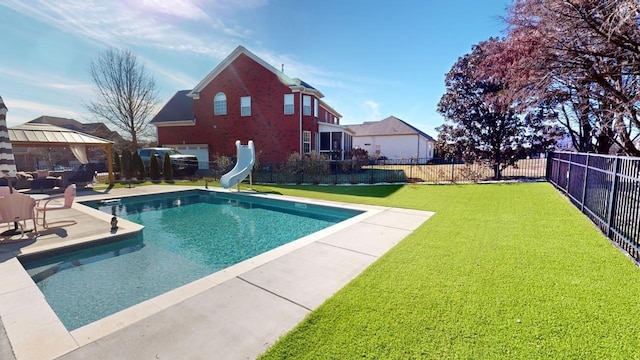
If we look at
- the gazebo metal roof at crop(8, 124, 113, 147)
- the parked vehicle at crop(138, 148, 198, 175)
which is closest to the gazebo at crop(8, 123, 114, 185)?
the gazebo metal roof at crop(8, 124, 113, 147)

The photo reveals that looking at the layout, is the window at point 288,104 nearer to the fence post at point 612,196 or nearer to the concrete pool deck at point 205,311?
the concrete pool deck at point 205,311

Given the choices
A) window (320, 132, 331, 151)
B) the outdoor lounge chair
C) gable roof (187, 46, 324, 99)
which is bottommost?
the outdoor lounge chair

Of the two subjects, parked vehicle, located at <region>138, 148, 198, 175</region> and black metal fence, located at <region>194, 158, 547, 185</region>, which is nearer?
black metal fence, located at <region>194, 158, 547, 185</region>

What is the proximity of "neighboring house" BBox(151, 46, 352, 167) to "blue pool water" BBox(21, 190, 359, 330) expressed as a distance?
1109cm

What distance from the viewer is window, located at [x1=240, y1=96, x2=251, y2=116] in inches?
890

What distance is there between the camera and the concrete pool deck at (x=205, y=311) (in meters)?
2.53

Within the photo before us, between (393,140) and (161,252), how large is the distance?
101ft

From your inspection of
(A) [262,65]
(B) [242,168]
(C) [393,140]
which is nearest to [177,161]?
(B) [242,168]

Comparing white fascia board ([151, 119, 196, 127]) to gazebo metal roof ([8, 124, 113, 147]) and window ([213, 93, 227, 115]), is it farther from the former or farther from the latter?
gazebo metal roof ([8, 124, 113, 147])

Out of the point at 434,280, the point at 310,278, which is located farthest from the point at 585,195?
the point at 310,278

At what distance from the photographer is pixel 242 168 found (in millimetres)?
14531

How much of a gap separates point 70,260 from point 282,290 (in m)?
4.92

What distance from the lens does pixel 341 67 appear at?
19172 mm

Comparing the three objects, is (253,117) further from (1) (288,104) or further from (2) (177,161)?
(2) (177,161)
